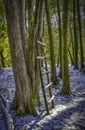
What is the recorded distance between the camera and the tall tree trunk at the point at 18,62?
734 cm

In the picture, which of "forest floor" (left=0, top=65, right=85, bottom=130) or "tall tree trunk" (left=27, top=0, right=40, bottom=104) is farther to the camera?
"tall tree trunk" (left=27, top=0, right=40, bottom=104)

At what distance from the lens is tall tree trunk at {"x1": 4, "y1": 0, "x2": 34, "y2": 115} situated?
7.34 metres

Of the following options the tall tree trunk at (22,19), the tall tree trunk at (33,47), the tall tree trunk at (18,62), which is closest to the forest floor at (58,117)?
the tall tree trunk at (18,62)

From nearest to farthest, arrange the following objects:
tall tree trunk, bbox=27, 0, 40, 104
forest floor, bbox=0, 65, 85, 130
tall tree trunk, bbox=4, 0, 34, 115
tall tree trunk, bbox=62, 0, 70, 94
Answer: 1. forest floor, bbox=0, 65, 85, 130
2. tall tree trunk, bbox=4, 0, 34, 115
3. tall tree trunk, bbox=27, 0, 40, 104
4. tall tree trunk, bbox=62, 0, 70, 94

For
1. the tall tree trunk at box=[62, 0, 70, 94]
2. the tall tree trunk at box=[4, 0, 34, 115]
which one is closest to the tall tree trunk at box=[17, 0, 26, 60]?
the tall tree trunk at box=[4, 0, 34, 115]

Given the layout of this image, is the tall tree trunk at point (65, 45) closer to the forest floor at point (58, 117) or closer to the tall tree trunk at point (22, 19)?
the forest floor at point (58, 117)

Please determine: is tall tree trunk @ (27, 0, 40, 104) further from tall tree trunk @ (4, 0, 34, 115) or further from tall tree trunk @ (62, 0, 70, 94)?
tall tree trunk @ (62, 0, 70, 94)

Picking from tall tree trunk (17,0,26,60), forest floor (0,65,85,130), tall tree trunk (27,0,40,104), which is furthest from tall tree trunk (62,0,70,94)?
tall tree trunk (17,0,26,60)

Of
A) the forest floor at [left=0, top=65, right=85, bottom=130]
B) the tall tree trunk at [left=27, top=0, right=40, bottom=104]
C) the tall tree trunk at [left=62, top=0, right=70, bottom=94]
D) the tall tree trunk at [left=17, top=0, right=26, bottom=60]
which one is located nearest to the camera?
the forest floor at [left=0, top=65, right=85, bottom=130]

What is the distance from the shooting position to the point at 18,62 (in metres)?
7.54

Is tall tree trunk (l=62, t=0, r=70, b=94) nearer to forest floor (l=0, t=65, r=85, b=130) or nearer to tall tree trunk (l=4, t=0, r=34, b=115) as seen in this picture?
forest floor (l=0, t=65, r=85, b=130)

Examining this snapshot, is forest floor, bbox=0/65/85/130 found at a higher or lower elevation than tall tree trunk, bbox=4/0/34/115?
lower

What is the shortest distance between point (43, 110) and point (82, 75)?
359 inches

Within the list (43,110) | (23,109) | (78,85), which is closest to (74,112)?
(43,110)
